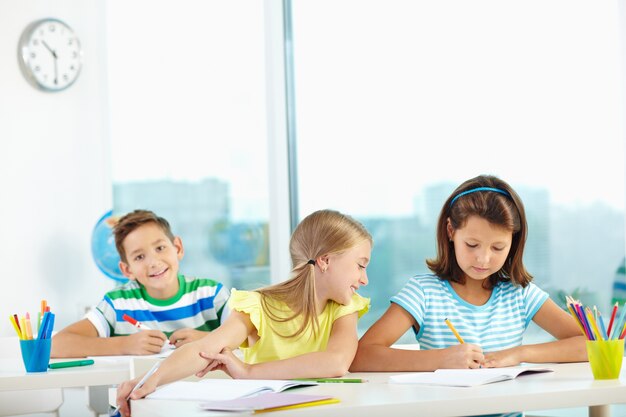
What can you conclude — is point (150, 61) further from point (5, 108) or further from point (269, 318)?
point (269, 318)

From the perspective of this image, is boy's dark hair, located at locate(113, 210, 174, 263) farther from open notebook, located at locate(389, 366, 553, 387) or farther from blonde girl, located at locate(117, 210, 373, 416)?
open notebook, located at locate(389, 366, 553, 387)

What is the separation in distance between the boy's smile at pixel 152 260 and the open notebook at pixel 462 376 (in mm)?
1483

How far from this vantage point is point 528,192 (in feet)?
10.6

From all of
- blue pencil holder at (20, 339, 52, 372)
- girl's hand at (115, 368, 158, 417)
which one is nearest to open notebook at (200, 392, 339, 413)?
girl's hand at (115, 368, 158, 417)

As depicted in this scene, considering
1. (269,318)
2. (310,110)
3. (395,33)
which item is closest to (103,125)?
(310,110)

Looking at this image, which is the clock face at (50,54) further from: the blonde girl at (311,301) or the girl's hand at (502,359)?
the girl's hand at (502,359)

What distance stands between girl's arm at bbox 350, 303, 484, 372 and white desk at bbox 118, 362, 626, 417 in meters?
0.22

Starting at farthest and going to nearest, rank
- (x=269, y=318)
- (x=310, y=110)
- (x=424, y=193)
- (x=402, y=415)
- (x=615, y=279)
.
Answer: (x=310, y=110) < (x=424, y=193) < (x=615, y=279) < (x=269, y=318) < (x=402, y=415)

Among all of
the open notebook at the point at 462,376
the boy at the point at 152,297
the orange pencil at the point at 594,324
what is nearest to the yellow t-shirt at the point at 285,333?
the open notebook at the point at 462,376

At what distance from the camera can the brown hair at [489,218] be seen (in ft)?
7.30

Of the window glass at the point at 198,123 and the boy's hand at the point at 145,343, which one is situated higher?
the window glass at the point at 198,123

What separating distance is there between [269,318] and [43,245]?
218cm

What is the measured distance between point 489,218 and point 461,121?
140cm

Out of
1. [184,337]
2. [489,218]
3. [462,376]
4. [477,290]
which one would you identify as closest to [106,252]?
[184,337]
